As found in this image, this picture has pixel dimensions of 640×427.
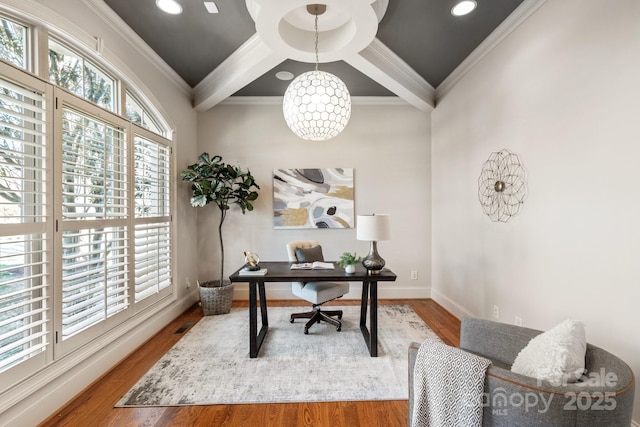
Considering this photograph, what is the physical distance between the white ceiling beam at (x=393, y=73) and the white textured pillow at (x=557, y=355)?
2868 millimetres

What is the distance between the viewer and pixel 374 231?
2.56 meters

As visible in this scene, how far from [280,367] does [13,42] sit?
295cm

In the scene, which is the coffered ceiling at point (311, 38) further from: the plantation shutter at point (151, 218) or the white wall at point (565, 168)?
the plantation shutter at point (151, 218)

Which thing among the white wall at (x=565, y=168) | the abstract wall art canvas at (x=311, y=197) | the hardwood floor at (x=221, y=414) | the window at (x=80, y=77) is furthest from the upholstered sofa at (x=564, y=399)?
the window at (x=80, y=77)

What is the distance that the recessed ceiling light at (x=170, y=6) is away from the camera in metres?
2.35

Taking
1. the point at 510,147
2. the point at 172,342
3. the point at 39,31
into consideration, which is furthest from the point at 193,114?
the point at 510,147

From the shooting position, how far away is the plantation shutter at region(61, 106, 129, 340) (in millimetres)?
1996

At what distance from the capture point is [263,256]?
4168mm

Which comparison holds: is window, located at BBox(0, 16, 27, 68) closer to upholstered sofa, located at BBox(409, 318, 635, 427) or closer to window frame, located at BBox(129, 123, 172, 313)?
window frame, located at BBox(129, 123, 172, 313)

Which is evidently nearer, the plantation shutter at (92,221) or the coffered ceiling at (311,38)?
the plantation shutter at (92,221)

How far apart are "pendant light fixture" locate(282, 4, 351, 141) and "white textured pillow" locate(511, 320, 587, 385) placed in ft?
6.29

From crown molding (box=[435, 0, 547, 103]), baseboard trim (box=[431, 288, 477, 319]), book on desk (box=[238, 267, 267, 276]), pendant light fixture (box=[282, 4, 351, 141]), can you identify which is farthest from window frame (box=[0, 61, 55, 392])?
baseboard trim (box=[431, 288, 477, 319])

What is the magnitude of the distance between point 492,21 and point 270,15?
2.03 m

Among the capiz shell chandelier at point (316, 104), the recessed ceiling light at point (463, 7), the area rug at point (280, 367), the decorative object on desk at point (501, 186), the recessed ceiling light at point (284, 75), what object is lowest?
the area rug at point (280, 367)
